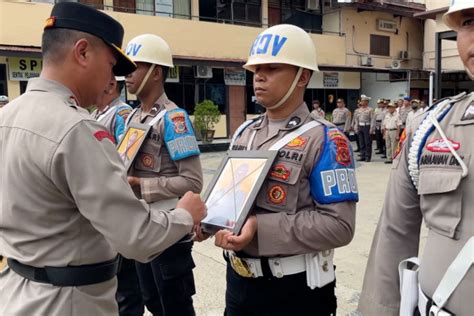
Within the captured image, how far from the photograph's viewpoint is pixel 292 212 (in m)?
2.07

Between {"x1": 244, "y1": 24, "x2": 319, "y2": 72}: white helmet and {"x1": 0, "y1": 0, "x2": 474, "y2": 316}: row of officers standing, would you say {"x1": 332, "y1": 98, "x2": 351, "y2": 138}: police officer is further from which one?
{"x1": 244, "y1": 24, "x2": 319, "y2": 72}: white helmet

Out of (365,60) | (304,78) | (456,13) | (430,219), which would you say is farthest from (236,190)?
(365,60)

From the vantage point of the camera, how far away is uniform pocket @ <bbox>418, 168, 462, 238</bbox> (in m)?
1.35

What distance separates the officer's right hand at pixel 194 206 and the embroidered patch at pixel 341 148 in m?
0.62

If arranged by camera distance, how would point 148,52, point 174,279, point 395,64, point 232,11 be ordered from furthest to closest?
point 395,64
point 232,11
point 148,52
point 174,279

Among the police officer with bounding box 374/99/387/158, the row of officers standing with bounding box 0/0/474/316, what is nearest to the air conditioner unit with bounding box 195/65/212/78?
the police officer with bounding box 374/99/387/158

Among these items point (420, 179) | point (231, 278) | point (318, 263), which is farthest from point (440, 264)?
point (231, 278)

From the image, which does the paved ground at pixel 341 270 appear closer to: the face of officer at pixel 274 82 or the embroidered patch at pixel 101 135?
the face of officer at pixel 274 82

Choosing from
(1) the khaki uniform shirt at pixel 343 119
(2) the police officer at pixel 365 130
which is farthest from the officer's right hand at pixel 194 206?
(1) the khaki uniform shirt at pixel 343 119

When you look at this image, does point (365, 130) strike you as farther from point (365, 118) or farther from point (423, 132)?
point (423, 132)

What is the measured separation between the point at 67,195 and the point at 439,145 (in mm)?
1170

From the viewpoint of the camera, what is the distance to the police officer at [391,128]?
40.2 feet

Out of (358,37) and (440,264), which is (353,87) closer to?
(358,37)

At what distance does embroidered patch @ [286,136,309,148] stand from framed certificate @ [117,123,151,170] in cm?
109
